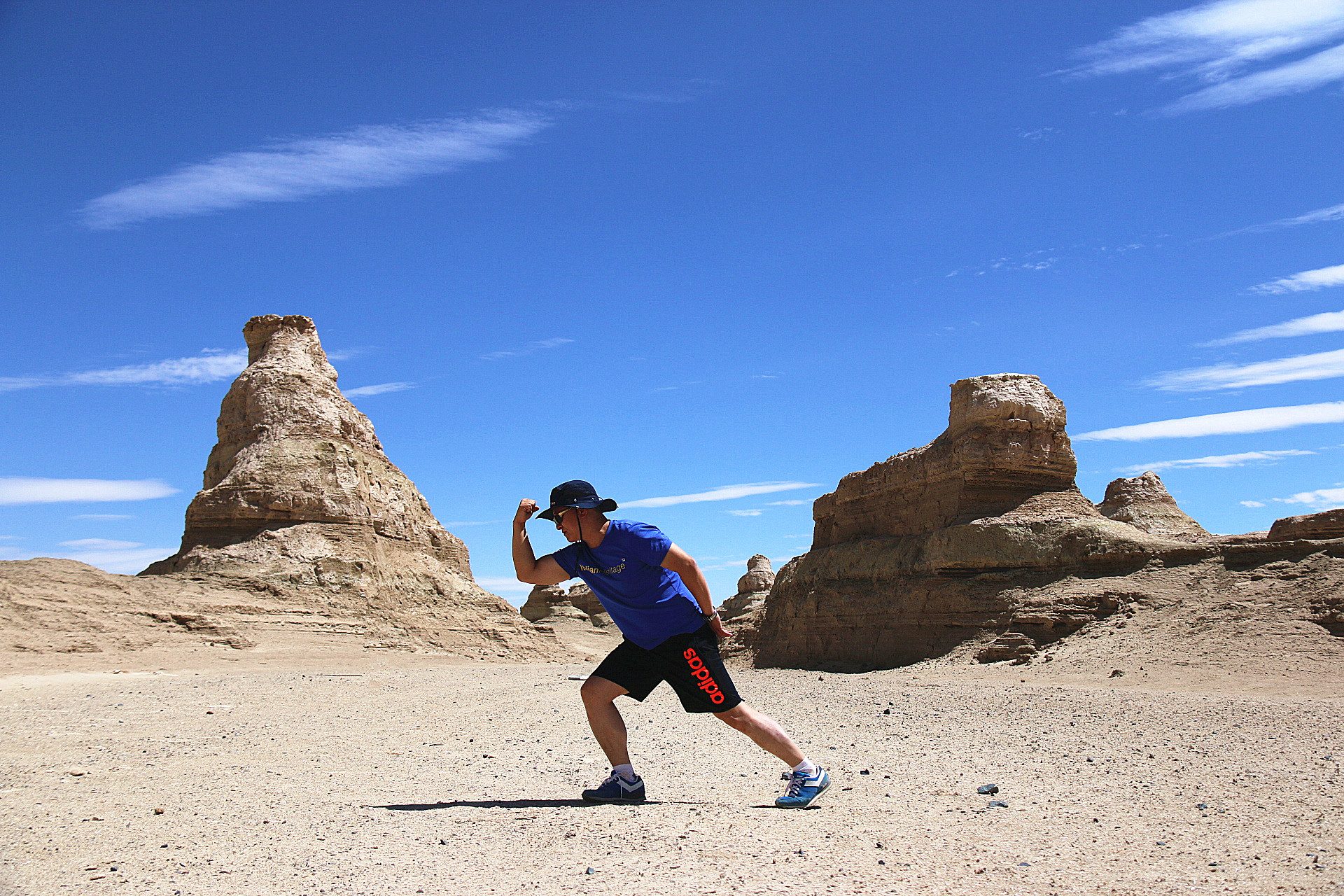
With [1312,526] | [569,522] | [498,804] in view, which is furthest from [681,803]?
[1312,526]

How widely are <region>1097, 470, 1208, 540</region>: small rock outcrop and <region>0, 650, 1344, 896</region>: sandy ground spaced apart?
45.7 ft

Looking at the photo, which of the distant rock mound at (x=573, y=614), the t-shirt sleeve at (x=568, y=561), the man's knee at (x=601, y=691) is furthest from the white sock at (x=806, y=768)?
the distant rock mound at (x=573, y=614)

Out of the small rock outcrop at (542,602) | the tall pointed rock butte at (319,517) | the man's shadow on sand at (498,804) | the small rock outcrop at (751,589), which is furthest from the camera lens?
the small rock outcrop at (542,602)

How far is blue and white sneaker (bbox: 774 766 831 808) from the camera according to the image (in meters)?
5.32

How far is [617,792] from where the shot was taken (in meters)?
5.64

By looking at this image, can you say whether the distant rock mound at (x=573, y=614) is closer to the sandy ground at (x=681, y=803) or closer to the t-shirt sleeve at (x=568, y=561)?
the sandy ground at (x=681, y=803)

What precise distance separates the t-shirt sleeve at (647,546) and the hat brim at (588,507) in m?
0.30

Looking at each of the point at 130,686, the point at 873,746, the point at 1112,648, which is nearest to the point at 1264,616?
the point at 1112,648

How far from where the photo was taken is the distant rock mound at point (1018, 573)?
15680mm

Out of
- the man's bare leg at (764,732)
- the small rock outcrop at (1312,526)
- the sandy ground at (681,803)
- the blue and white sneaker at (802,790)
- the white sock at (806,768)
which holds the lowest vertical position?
the sandy ground at (681,803)

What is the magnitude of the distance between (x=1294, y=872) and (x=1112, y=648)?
Answer: 13.3 metres

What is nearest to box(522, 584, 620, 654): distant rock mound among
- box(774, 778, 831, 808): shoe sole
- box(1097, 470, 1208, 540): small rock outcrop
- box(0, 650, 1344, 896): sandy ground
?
box(1097, 470, 1208, 540): small rock outcrop

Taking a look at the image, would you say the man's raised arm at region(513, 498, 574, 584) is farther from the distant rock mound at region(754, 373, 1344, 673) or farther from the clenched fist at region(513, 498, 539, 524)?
the distant rock mound at region(754, 373, 1344, 673)

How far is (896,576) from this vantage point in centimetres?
2245
